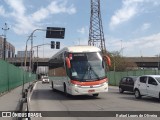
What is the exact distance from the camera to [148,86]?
2175cm

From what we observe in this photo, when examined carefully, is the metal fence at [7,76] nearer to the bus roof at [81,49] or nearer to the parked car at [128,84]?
the bus roof at [81,49]

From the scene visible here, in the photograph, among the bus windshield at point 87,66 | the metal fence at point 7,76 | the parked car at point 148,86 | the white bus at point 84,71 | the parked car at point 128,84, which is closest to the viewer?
the parked car at point 148,86

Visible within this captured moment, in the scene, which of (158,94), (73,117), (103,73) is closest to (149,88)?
(158,94)

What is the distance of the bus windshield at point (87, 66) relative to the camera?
2230 cm

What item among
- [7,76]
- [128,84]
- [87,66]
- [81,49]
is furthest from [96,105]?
[7,76]

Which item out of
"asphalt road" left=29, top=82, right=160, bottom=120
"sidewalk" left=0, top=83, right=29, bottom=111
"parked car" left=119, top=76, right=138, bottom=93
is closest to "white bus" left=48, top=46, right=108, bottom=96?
"asphalt road" left=29, top=82, right=160, bottom=120

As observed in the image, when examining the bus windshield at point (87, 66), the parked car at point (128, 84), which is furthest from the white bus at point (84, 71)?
the parked car at point (128, 84)

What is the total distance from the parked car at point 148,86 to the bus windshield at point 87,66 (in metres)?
2.55

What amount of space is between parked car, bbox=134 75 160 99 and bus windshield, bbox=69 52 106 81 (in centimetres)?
255

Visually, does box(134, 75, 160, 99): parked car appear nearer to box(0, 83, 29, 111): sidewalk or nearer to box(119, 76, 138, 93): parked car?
box(119, 76, 138, 93): parked car

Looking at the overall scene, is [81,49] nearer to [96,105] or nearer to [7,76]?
[96,105]

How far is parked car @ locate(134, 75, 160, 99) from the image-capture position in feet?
68.1

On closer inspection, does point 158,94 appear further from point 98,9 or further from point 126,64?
point 126,64

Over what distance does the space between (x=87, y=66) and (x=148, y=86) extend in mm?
4067
